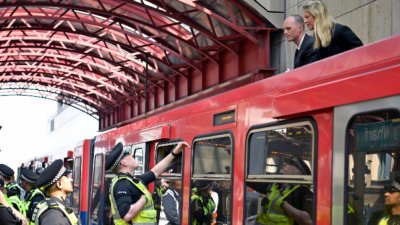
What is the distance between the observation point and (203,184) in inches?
284

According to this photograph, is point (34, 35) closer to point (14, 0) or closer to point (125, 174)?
point (14, 0)

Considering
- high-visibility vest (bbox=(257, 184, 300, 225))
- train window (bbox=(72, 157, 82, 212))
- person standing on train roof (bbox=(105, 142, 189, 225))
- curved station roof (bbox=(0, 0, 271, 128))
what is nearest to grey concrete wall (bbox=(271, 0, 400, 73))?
curved station roof (bbox=(0, 0, 271, 128))

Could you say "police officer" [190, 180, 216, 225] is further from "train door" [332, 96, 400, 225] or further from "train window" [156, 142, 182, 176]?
"train door" [332, 96, 400, 225]

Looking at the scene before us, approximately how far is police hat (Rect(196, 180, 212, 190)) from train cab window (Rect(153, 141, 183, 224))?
57cm

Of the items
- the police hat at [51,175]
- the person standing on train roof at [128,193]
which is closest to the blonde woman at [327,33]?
the person standing on train roof at [128,193]

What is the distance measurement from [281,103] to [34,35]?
2810 cm

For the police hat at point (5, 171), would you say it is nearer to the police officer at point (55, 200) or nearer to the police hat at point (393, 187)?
the police officer at point (55, 200)

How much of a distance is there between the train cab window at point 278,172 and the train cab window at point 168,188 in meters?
2.09

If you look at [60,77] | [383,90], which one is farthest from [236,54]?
[60,77]

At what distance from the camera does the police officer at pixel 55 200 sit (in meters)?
4.86

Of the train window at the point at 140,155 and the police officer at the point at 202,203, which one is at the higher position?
the train window at the point at 140,155

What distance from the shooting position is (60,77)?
42844 millimetres

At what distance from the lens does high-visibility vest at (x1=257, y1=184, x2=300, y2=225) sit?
5212 mm

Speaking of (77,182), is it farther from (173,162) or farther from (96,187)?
(173,162)
